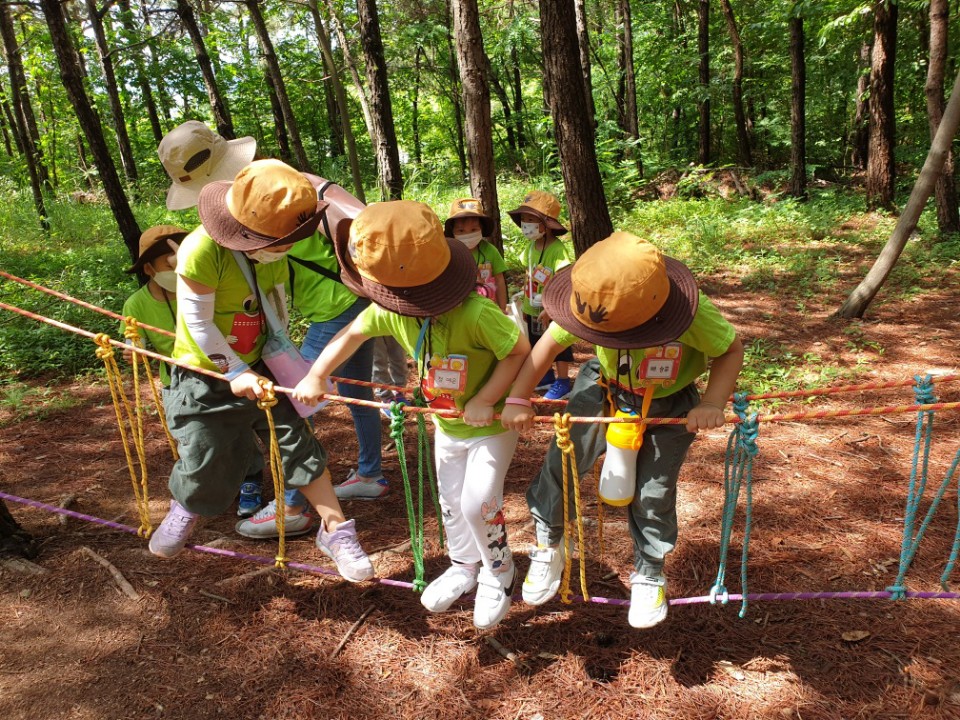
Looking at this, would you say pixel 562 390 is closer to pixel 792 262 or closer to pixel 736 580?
pixel 736 580

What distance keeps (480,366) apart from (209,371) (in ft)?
3.08

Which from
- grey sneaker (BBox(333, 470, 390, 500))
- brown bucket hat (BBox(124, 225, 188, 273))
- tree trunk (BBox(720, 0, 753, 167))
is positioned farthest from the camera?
tree trunk (BBox(720, 0, 753, 167))

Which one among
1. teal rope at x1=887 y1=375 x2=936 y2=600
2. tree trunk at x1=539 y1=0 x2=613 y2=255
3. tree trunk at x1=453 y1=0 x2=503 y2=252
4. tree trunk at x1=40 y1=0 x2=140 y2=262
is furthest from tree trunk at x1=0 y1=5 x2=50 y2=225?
teal rope at x1=887 y1=375 x2=936 y2=600

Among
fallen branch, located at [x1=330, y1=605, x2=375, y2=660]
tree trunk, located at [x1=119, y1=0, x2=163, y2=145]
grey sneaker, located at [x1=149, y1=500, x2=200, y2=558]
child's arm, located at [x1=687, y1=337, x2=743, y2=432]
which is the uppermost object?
tree trunk, located at [x1=119, y1=0, x2=163, y2=145]

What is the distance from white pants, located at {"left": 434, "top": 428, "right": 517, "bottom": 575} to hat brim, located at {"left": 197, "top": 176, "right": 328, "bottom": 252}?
0.81 metres

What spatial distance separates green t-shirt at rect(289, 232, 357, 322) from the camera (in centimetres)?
289

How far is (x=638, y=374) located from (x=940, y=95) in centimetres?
747

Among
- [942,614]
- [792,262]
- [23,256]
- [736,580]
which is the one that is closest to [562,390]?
[736,580]

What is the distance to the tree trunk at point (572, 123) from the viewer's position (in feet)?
15.4

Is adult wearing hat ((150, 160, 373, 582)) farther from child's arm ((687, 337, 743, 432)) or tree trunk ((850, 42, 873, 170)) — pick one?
tree trunk ((850, 42, 873, 170))

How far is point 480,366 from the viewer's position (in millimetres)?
2068

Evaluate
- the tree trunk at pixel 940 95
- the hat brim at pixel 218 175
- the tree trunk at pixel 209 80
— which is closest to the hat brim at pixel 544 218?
the hat brim at pixel 218 175

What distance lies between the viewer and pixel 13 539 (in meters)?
2.79

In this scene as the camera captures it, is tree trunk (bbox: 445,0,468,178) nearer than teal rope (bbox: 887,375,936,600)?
No
